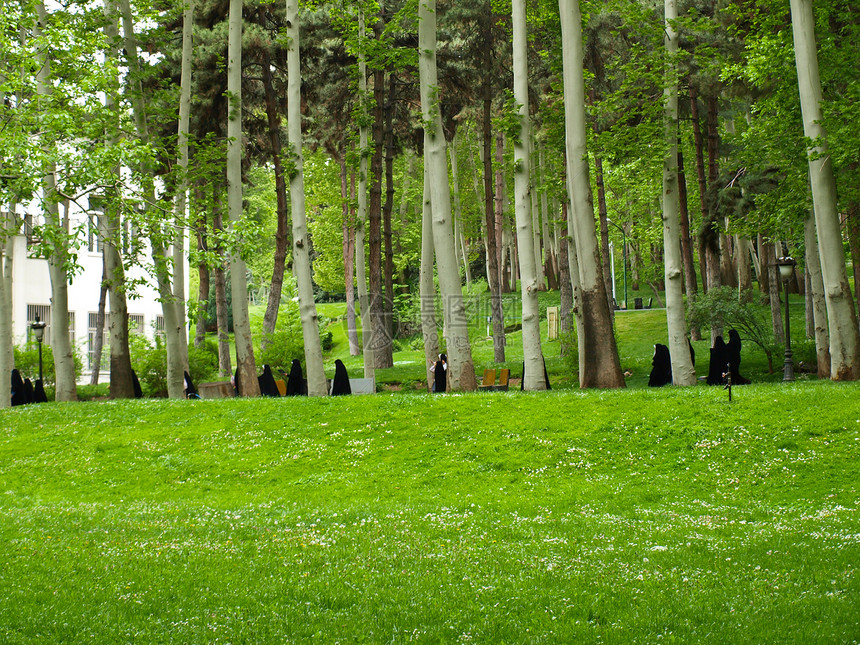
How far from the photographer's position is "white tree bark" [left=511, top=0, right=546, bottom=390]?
18016 mm

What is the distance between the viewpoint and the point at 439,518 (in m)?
9.77

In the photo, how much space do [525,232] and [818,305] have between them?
7.97 m

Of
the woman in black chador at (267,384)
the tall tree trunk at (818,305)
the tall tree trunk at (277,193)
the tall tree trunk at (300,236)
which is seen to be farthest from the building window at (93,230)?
the tall tree trunk at (818,305)

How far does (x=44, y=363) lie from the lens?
3091 cm

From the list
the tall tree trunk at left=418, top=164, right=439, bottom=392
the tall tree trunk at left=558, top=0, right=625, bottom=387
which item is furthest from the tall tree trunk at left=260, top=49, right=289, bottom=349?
the tall tree trunk at left=558, top=0, right=625, bottom=387

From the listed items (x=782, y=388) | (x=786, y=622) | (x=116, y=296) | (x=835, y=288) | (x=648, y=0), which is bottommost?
(x=786, y=622)

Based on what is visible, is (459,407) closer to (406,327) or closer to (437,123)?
(437,123)

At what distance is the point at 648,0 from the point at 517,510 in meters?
20.7

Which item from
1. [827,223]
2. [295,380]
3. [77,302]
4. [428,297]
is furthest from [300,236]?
[77,302]

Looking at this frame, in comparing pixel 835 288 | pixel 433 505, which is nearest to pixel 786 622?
pixel 433 505

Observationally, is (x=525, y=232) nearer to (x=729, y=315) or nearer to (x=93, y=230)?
(x=729, y=315)

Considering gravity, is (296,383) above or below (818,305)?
below

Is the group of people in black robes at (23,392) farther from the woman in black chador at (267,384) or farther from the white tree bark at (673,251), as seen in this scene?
the white tree bark at (673,251)

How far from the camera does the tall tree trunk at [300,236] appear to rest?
1903 cm
